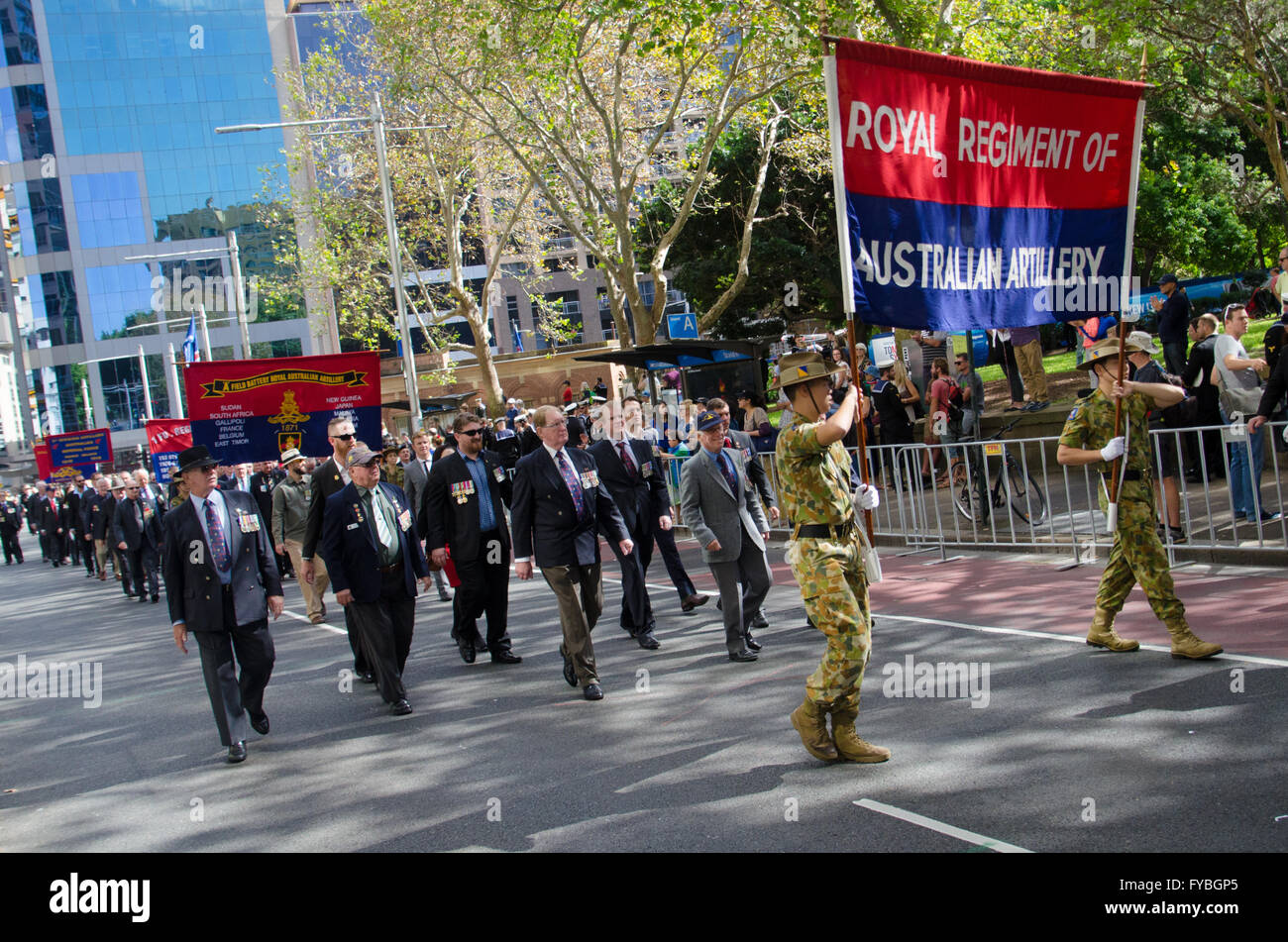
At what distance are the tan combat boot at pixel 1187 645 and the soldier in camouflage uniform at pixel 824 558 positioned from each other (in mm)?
2266

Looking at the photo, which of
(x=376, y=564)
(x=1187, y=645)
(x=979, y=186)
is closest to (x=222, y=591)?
(x=376, y=564)

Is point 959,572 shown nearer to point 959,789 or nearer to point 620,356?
Result: point 959,789

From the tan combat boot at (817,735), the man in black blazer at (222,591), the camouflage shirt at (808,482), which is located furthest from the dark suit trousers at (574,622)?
the camouflage shirt at (808,482)

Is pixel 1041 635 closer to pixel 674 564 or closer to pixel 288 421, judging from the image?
pixel 674 564

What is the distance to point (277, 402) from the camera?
13766 mm

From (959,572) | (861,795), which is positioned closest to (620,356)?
(959,572)

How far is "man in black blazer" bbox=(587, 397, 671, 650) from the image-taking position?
9.94 m

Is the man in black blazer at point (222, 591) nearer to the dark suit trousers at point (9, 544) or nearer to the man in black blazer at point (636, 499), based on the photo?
the man in black blazer at point (636, 499)

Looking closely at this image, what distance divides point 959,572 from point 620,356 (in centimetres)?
1007

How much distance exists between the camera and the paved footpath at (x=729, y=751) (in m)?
5.15

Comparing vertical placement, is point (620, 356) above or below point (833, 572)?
above

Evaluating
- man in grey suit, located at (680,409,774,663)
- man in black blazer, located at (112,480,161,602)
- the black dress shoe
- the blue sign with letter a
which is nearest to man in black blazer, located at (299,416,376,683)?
man in grey suit, located at (680,409,774,663)

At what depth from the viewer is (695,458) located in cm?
903

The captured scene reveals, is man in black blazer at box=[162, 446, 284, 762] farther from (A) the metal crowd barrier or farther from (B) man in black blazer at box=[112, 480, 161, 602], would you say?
(B) man in black blazer at box=[112, 480, 161, 602]
